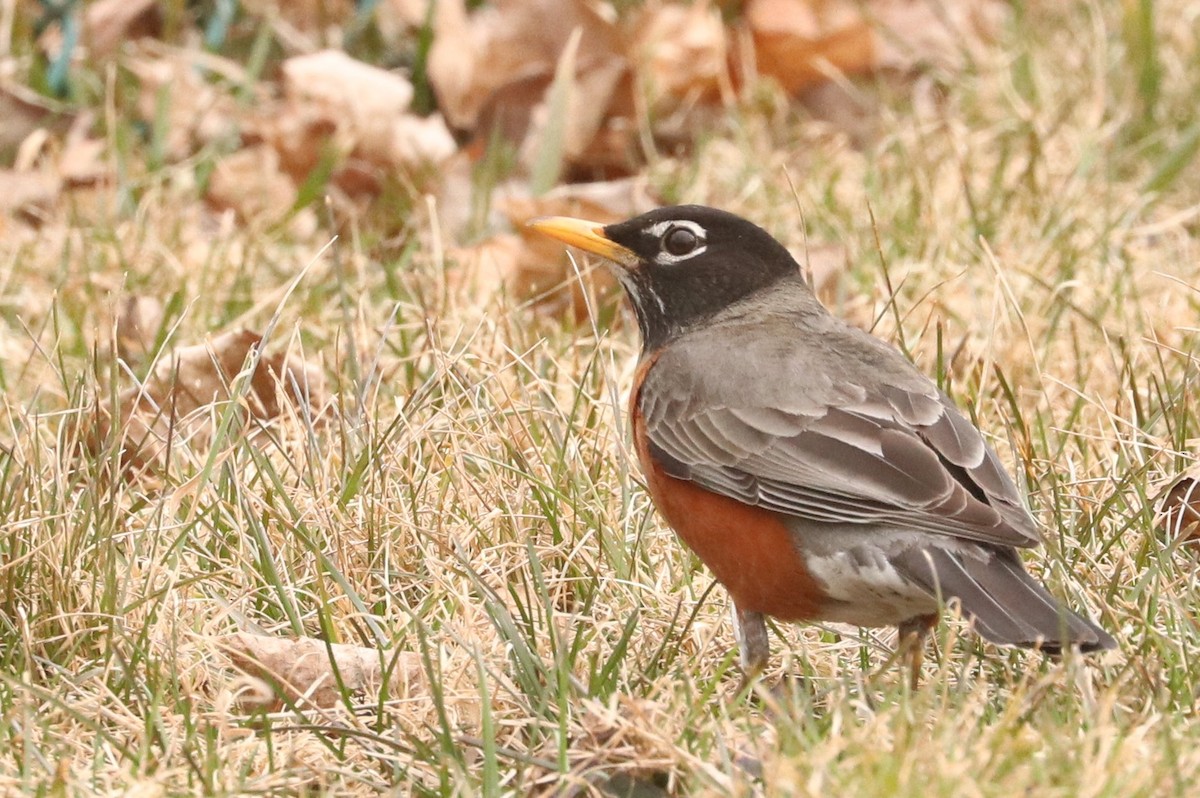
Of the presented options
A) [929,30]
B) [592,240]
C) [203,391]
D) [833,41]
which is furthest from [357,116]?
[929,30]

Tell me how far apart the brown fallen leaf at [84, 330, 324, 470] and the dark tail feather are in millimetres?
1525

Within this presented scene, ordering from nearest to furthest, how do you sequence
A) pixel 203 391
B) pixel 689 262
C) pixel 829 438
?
1. pixel 829 438
2. pixel 689 262
3. pixel 203 391

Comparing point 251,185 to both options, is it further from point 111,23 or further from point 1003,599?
point 1003,599

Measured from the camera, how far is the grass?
2781 millimetres

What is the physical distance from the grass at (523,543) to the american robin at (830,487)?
5.2 inches

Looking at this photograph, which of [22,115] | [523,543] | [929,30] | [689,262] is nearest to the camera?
[523,543]

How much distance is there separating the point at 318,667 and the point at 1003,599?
118 cm

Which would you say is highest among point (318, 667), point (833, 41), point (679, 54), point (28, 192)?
point (833, 41)

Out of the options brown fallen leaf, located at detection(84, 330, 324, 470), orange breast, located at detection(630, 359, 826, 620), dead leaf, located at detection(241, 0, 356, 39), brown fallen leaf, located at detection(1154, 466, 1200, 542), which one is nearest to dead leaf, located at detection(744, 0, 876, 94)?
dead leaf, located at detection(241, 0, 356, 39)

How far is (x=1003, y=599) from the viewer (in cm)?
297

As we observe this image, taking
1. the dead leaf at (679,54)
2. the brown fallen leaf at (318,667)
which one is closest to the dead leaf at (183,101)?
the dead leaf at (679,54)

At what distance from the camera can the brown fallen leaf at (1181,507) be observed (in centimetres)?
361

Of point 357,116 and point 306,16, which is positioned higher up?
point 306,16

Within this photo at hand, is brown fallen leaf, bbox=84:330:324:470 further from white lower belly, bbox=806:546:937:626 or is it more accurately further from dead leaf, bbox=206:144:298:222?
dead leaf, bbox=206:144:298:222
